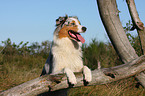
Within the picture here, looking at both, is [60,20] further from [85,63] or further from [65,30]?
[85,63]

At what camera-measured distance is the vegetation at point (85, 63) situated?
4.58 meters

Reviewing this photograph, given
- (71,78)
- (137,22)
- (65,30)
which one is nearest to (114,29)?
(137,22)

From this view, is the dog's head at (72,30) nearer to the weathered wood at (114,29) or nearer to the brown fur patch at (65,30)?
the brown fur patch at (65,30)

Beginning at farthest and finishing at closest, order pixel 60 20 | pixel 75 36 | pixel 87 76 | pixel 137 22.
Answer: pixel 137 22 < pixel 60 20 < pixel 75 36 < pixel 87 76

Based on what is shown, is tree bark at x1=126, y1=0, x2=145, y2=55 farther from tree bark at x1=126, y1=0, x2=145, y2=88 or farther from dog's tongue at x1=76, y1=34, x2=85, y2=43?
dog's tongue at x1=76, y1=34, x2=85, y2=43

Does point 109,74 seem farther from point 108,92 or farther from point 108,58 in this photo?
point 108,58

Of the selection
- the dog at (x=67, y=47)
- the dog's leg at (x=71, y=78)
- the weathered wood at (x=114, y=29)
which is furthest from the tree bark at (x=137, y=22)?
the dog's leg at (x=71, y=78)

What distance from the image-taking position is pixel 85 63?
767 cm

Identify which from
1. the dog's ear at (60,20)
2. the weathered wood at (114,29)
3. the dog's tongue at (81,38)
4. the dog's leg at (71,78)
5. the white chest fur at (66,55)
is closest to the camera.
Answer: the dog's leg at (71,78)

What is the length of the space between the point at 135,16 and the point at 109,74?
2.55 metres

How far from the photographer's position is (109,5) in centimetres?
454

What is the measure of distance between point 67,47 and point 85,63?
4334mm

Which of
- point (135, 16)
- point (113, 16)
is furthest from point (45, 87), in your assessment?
point (135, 16)

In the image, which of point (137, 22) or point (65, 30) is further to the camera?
point (137, 22)
